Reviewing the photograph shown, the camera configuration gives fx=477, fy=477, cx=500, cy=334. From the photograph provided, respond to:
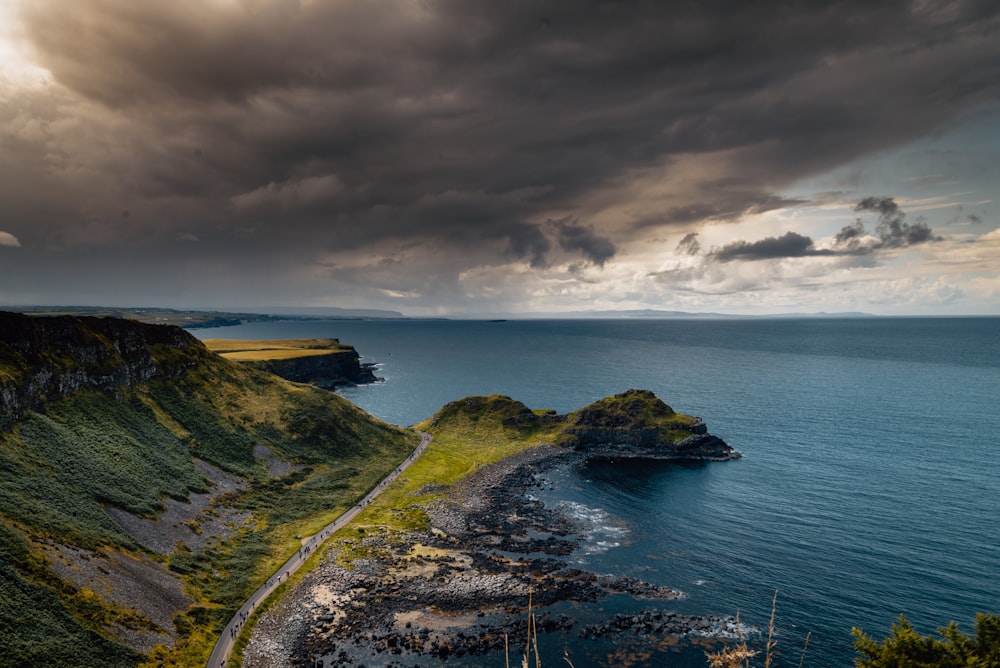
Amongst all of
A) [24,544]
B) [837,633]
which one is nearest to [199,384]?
[24,544]

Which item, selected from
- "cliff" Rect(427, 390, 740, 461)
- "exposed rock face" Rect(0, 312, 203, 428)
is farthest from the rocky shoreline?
"exposed rock face" Rect(0, 312, 203, 428)

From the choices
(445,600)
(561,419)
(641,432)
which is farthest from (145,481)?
(641,432)

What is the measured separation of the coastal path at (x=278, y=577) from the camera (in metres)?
49.2

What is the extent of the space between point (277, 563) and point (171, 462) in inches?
1210

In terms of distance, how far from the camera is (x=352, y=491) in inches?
3718

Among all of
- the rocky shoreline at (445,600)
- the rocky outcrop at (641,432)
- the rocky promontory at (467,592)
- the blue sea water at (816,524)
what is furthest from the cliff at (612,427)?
the rocky shoreline at (445,600)

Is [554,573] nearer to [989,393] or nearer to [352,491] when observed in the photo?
[352,491]

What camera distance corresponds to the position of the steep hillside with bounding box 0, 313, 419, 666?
44.5 meters

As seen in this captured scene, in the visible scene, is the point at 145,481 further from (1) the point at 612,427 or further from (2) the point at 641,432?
(2) the point at 641,432

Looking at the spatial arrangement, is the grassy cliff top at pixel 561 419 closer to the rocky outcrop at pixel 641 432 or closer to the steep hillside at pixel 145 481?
the rocky outcrop at pixel 641 432

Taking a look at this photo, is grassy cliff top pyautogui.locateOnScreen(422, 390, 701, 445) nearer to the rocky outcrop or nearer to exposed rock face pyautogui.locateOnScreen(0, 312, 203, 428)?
the rocky outcrop

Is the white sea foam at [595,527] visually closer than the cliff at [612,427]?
Yes

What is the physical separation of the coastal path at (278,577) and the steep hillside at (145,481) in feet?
4.37

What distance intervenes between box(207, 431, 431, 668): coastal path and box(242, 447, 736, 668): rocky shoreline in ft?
7.50
